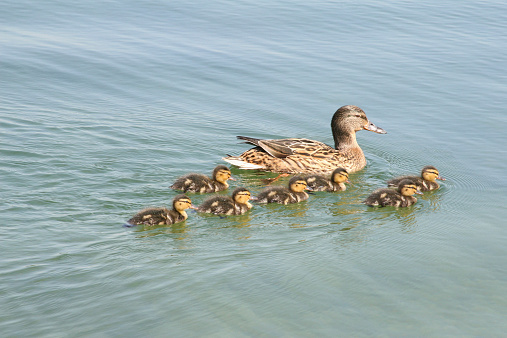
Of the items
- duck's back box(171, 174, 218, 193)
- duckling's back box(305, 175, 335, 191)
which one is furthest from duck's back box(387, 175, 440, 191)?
duck's back box(171, 174, 218, 193)

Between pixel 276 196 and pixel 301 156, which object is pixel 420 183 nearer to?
pixel 301 156

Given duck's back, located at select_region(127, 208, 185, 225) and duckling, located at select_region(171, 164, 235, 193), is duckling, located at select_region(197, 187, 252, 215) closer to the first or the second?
duck's back, located at select_region(127, 208, 185, 225)

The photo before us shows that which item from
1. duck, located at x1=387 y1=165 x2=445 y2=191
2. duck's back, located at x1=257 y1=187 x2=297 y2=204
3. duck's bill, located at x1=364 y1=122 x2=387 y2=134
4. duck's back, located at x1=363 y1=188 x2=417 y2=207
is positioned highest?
duck's bill, located at x1=364 y1=122 x2=387 y2=134

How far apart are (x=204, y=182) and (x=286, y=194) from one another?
2.58 feet

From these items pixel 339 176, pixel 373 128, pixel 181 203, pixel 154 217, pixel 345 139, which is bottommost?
pixel 154 217

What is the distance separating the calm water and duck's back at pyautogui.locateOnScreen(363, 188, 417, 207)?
10 centimetres

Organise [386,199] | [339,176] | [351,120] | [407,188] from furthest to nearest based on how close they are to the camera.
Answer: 1. [351,120]
2. [339,176]
3. [407,188]
4. [386,199]

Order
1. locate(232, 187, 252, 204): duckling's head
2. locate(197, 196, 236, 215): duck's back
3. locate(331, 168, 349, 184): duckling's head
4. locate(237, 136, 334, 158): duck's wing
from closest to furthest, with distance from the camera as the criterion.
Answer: locate(197, 196, 236, 215): duck's back
locate(232, 187, 252, 204): duckling's head
locate(331, 168, 349, 184): duckling's head
locate(237, 136, 334, 158): duck's wing

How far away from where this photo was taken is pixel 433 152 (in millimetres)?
8523

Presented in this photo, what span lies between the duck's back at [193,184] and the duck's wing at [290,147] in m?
0.93

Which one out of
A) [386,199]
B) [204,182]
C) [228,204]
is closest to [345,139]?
[386,199]

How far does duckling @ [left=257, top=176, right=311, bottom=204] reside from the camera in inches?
275

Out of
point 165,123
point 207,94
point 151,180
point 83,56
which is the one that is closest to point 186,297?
point 151,180

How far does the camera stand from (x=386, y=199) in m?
6.92
